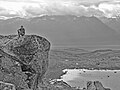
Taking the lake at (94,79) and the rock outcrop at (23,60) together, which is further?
the lake at (94,79)

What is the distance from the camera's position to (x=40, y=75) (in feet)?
73.2

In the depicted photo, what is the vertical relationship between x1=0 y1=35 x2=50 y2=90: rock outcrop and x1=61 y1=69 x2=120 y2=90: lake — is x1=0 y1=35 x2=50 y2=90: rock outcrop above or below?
above

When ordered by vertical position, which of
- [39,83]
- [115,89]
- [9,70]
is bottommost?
[115,89]

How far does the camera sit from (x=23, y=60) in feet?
68.7

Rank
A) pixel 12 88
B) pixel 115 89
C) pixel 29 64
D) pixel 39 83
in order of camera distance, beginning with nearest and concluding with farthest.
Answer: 1. pixel 12 88
2. pixel 29 64
3. pixel 39 83
4. pixel 115 89

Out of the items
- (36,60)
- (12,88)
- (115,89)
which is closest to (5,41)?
(36,60)

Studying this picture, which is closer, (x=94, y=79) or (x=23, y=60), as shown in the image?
(x=23, y=60)

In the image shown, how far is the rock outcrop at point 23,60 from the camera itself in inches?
752

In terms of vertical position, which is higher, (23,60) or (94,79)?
(23,60)

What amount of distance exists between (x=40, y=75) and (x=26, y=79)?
239 cm

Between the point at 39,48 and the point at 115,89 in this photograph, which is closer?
the point at 39,48

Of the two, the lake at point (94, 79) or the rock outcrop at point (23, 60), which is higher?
the rock outcrop at point (23, 60)

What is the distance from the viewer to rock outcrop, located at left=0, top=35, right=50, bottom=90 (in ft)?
62.6

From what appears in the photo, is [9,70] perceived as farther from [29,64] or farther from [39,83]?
[39,83]
